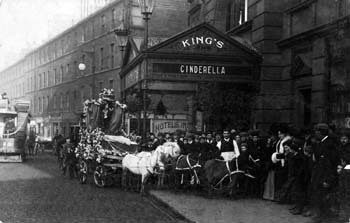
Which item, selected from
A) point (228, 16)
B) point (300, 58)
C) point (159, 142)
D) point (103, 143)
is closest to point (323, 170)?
point (300, 58)

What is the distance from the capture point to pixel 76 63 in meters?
47.5

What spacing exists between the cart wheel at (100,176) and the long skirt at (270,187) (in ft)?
16.5

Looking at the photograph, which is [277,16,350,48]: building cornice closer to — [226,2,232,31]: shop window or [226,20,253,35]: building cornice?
[226,20,253,35]: building cornice

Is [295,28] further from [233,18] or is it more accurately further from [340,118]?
[233,18]

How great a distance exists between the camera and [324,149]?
886 centimetres

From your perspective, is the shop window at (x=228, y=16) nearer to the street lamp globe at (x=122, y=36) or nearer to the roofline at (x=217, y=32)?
the street lamp globe at (x=122, y=36)

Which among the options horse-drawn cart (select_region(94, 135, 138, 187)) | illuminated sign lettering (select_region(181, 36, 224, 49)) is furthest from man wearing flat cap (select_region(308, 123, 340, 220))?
horse-drawn cart (select_region(94, 135, 138, 187))

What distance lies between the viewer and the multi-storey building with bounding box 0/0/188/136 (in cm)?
3994

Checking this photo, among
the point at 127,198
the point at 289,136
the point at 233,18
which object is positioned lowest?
the point at 127,198

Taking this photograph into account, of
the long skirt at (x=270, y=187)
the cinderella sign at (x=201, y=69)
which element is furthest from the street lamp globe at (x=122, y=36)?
the long skirt at (x=270, y=187)

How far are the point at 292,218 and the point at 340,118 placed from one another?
3360 millimetres

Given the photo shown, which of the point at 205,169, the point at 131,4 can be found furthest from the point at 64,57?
the point at 205,169

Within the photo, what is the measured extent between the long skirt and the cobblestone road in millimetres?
2658

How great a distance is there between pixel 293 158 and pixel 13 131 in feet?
61.8
